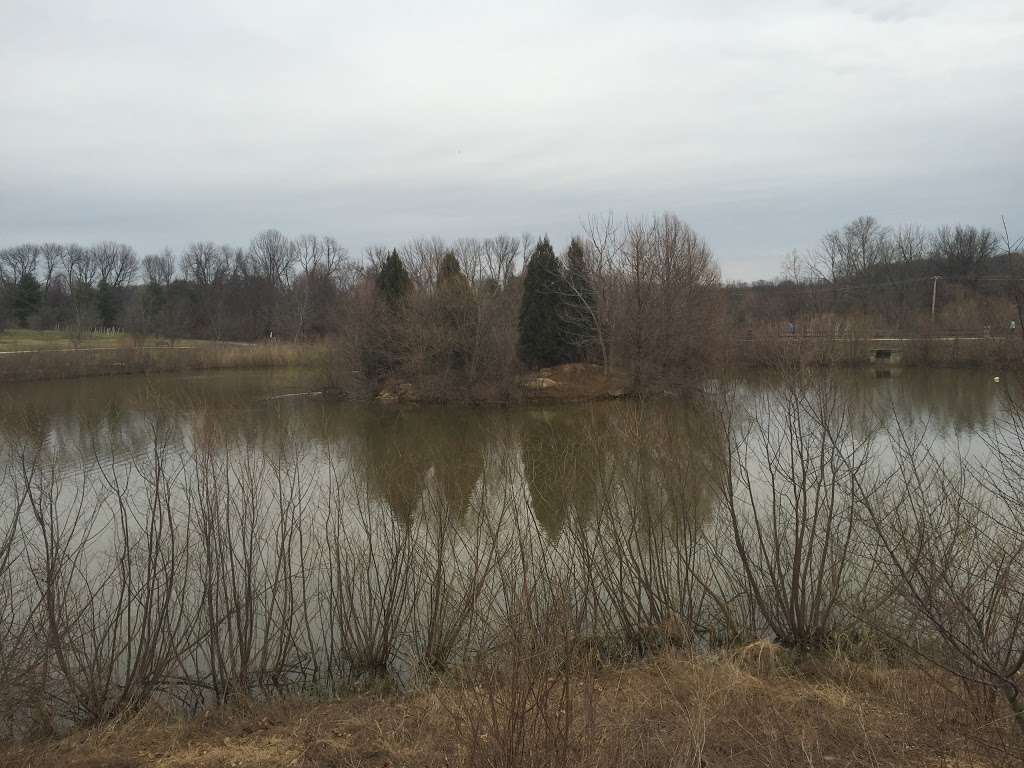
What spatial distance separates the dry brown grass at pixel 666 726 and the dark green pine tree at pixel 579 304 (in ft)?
92.1

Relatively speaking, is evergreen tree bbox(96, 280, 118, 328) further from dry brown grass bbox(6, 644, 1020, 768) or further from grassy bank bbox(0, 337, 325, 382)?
dry brown grass bbox(6, 644, 1020, 768)

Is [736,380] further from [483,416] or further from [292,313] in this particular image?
[292,313]

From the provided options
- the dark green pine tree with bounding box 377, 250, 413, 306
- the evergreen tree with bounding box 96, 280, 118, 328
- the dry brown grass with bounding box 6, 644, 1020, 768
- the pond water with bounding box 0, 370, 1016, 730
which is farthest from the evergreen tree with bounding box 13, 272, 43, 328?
the dry brown grass with bounding box 6, 644, 1020, 768

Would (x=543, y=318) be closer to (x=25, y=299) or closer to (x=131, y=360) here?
(x=131, y=360)

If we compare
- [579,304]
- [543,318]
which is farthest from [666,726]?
[579,304]

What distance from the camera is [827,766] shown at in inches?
198

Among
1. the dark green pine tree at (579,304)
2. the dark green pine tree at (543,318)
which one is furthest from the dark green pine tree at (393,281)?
the dark green pine tree at (579,304)

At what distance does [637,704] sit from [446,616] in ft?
9.08

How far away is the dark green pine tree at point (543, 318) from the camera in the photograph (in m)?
35.5

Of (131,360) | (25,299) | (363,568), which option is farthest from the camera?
(25,299)

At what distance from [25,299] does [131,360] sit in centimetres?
3409

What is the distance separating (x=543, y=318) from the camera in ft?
117

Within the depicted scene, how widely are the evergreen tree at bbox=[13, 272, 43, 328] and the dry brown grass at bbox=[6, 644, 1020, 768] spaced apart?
3205 inches

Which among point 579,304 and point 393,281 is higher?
point 393,281
